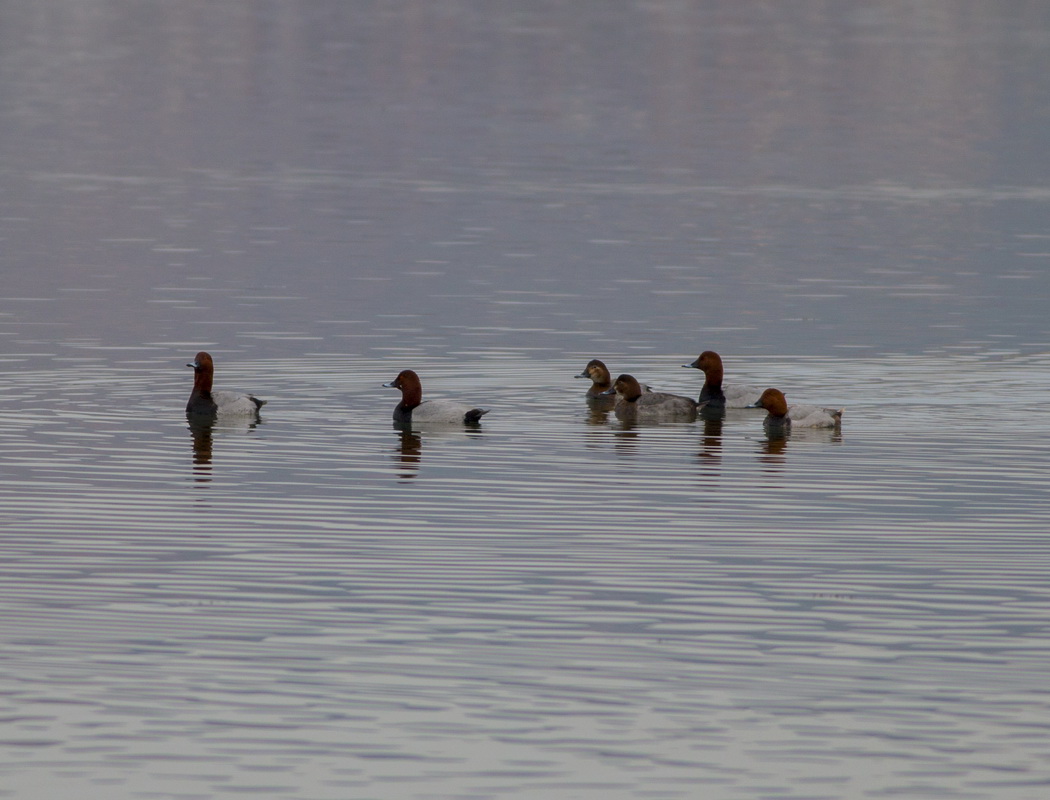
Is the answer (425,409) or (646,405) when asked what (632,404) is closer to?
(646,405)

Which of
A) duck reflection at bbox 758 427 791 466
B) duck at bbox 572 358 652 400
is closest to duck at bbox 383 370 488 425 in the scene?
duck at bbox 572 358 652 400

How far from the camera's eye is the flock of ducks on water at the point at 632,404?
20703 millimetres

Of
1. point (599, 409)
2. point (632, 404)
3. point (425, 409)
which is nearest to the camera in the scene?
point (425, 409)

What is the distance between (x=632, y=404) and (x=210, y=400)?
4056 mm

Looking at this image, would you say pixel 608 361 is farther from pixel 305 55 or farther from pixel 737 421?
pixel 305 55

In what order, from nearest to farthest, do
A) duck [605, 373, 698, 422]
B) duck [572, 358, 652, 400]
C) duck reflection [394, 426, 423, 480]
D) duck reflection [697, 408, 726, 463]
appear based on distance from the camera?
duck reflection [394, 426, 423, 480] < duck reflection [697, 408, 726, 463] < duck [605, 373, 698, 422] < duck [572, 358, 652, 400]

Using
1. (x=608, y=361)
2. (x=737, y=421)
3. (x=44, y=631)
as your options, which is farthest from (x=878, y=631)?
(x=608, y=361)

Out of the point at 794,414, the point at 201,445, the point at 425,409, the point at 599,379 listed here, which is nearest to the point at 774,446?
the point at 794,414

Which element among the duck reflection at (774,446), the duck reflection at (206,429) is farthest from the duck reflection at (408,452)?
the duck reflection at (774,446)

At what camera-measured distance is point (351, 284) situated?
107 feet

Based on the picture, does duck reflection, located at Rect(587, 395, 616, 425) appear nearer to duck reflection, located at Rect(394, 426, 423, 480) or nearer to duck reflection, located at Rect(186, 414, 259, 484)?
duck reflection, located at Rect(394, 426, 423, 480)

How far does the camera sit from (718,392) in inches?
879

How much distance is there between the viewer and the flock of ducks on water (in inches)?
815

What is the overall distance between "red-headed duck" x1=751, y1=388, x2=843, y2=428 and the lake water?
0.77 feet
